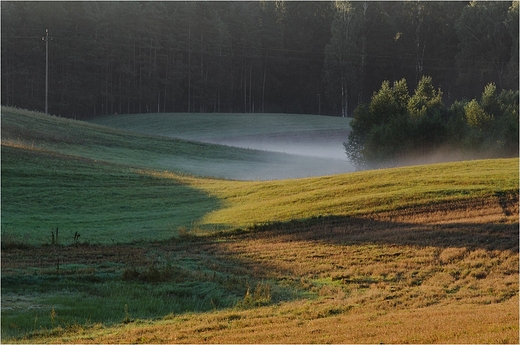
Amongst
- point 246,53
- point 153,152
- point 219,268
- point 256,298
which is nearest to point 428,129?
point 153,152

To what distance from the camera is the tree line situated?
99062 millimetres

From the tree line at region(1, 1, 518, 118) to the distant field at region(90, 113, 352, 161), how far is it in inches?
342

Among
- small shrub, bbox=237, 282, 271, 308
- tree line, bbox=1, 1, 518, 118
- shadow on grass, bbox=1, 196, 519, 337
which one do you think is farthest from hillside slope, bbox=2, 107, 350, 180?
tree line, bbox=1, 1, 518, 118

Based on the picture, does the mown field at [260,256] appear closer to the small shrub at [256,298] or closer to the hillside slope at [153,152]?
the small shrub at [256,298]

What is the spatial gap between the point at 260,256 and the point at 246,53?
93.4 metres

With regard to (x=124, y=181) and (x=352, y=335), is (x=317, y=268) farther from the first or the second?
(x=124, y=181)

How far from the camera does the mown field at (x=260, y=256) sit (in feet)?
45.4

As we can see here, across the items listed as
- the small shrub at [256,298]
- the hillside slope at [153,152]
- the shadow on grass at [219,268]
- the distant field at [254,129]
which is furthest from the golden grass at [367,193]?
the distant field at [254,129]

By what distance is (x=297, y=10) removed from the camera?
120 metres

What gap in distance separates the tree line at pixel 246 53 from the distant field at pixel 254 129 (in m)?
8.68

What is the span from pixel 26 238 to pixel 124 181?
14595 millimetres

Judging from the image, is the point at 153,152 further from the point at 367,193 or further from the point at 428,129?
the point at 367,193

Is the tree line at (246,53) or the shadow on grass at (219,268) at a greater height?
the tree line at (246,53)

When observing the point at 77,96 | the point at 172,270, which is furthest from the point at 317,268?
the point at 77,96
